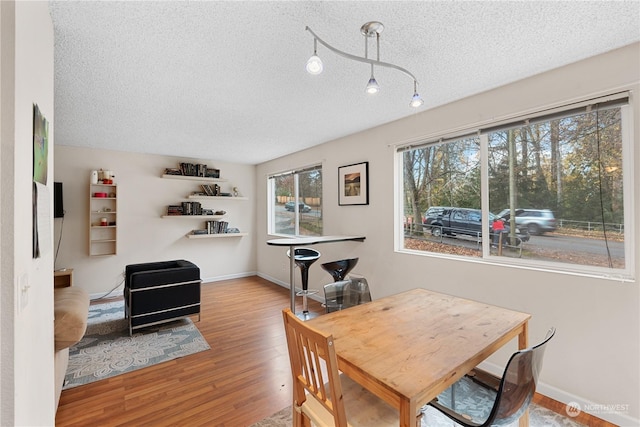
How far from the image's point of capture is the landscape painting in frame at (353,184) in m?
3.48

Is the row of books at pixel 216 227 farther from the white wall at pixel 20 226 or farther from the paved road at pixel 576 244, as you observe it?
the paved road at pixel 576 244

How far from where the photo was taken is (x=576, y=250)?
2.02 meters

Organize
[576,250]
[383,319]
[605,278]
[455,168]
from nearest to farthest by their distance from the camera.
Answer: [383,319] → [605,278] → [576,250] → [455,168]

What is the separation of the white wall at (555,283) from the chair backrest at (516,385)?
1.06 metres

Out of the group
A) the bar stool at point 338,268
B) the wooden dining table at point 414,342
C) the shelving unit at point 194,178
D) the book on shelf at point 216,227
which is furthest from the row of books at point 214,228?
the wooden dining table at point 414,342

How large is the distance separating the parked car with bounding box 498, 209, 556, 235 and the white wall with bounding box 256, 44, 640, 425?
1.14 feet

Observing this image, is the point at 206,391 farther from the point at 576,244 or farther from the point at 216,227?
the point at 216,227

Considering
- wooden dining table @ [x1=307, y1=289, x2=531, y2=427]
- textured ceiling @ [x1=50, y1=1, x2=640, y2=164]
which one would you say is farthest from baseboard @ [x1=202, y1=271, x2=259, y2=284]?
wooden dining table @ [x1=307, y1=289, x2=531, y2=427]

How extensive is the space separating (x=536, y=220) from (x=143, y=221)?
545 centimetres

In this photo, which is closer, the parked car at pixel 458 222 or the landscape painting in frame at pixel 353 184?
the parked car at pixel 458 222

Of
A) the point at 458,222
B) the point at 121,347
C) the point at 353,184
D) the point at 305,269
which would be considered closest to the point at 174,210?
the point at 121,347

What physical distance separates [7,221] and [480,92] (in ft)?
9.72

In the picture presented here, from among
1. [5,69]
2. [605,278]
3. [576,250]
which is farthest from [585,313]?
[5,69]

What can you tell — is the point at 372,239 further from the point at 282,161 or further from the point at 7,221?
the point at 7,221
